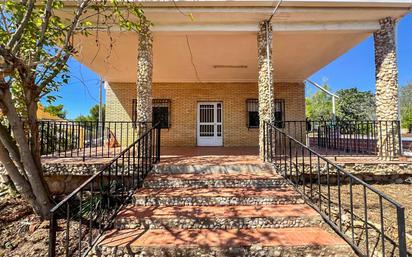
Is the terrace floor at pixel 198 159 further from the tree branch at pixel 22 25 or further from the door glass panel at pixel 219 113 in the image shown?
the door glass panel at pixel 219 113

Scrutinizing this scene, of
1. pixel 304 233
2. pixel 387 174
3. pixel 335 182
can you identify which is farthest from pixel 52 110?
pixel 387 174

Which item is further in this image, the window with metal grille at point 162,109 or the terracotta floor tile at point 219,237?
the window with metal grille at point 162,109

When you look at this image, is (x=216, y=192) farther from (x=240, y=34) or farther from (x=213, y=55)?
(x=213, y=55)

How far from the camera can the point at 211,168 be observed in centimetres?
482

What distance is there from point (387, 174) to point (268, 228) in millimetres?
3275

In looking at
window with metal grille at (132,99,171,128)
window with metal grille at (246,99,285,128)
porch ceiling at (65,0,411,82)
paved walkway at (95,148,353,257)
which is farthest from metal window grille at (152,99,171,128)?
paved walkway at (95,148,353,257)

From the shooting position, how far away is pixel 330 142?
26.6 feet

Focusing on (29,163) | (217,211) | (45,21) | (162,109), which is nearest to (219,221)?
(217,211)

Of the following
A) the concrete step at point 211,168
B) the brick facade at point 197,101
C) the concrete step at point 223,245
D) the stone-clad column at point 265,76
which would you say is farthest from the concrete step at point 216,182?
the brick facade at point 197,101

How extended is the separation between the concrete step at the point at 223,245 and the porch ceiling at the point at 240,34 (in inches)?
169

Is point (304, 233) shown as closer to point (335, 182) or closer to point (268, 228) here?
point (268, 228)

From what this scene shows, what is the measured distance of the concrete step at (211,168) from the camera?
4.82m

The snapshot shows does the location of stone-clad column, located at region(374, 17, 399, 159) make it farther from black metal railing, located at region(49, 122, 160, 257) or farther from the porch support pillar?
the porch support pillar

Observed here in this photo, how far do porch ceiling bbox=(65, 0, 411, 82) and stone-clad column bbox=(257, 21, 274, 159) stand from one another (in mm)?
236
